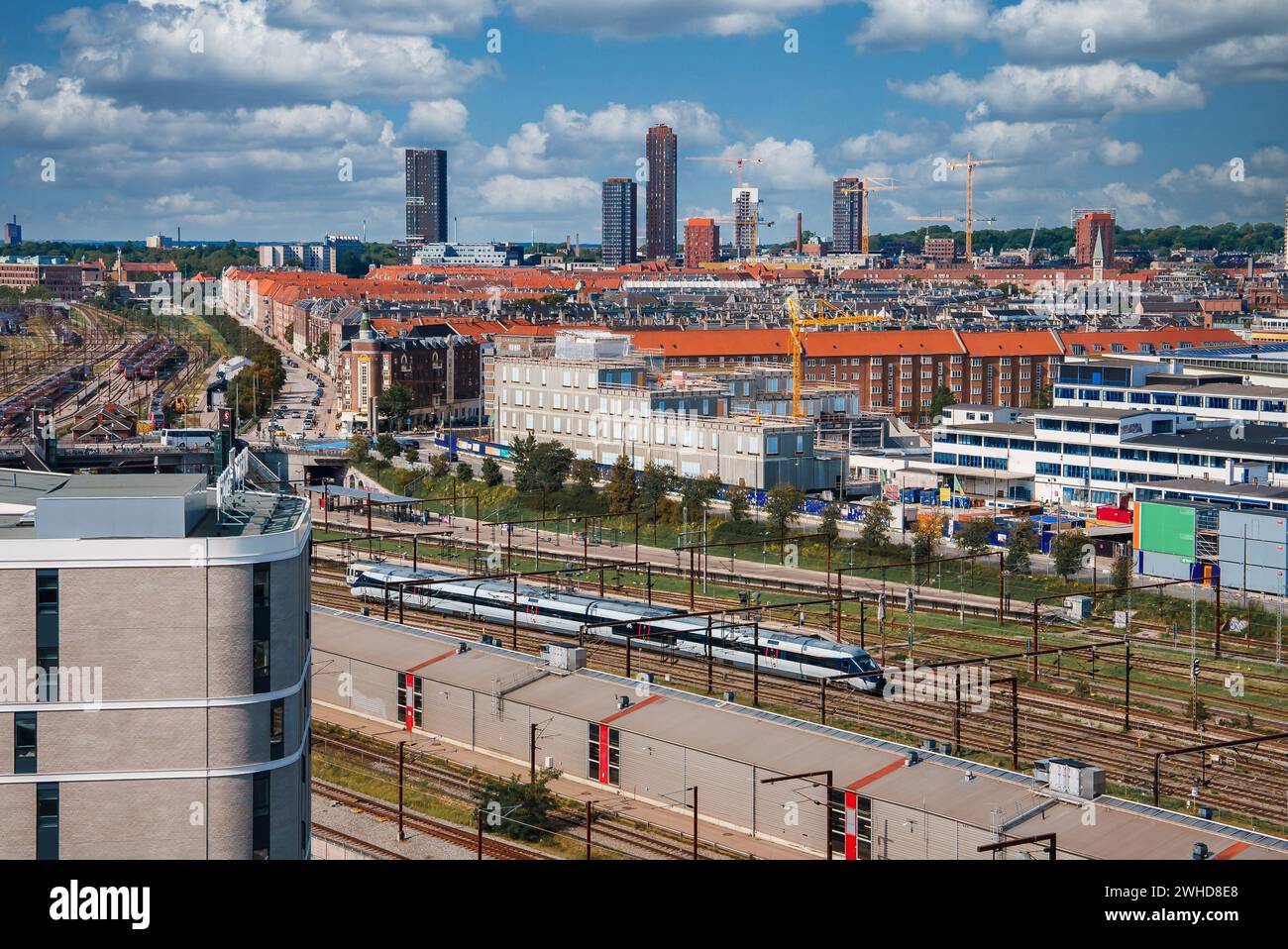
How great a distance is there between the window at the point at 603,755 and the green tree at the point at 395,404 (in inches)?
1922

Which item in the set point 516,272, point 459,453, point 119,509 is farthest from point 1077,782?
point 516,272

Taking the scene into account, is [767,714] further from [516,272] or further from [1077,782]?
[516,272]

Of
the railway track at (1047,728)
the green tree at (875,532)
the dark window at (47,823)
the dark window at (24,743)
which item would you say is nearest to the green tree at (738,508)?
the green tree at (875,532)

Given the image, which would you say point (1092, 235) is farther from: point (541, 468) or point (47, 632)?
point (47, 632)

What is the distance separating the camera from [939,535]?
42250 millimetres

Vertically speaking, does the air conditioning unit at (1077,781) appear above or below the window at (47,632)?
below

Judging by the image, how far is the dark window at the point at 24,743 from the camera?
12102mm

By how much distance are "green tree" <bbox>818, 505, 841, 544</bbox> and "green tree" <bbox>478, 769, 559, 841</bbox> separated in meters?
20.3

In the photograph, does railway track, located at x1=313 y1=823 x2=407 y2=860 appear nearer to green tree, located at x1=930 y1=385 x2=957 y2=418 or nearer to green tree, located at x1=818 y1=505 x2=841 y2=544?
green tree, located at x1=818 y1=505 x2=841 y2=544

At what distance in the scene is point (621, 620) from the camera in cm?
3002

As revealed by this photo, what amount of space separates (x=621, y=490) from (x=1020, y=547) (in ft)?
46.8

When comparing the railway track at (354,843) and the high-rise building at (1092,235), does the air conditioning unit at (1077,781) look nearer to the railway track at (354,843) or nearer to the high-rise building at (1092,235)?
the railway track at (354,843)

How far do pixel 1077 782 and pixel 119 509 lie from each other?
1071 centimetres

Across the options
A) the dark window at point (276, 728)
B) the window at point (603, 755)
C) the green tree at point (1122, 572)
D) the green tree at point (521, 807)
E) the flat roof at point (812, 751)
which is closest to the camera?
the dark window at point (276, 728)
